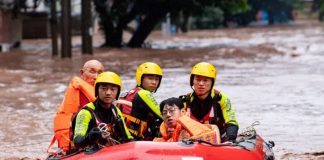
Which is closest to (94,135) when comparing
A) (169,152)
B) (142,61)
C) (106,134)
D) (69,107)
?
(106,134)

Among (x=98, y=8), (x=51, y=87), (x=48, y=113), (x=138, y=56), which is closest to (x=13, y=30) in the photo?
(x=98, y=8)

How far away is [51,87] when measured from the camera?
20891 mm

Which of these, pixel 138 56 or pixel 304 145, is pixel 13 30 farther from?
pixel 304 145

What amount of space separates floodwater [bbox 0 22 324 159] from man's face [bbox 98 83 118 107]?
3.89 metres

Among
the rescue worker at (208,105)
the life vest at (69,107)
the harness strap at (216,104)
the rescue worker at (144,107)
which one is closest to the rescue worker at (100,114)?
the rescue worker at (144,107)

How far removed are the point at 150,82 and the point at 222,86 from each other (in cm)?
1113

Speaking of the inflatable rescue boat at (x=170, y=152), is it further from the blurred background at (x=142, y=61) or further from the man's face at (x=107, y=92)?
the blurred background at (x=142, y=61)

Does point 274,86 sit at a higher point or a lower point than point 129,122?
lower

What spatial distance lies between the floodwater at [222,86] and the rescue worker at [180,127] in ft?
10.1

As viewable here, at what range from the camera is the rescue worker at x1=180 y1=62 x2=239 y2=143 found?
8.96m

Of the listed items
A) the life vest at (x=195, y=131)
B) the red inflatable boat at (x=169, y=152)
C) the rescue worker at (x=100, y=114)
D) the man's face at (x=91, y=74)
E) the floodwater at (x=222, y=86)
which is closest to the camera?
the red inflatable boat at (x=169, y=152)

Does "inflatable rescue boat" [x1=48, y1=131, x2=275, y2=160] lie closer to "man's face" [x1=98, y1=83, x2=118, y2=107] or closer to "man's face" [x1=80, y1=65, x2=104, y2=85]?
"man's face" [x1=98, y1=83, x2=118, y2=107]

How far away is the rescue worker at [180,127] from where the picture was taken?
27.0ft

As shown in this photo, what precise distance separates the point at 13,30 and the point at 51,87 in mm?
16397
